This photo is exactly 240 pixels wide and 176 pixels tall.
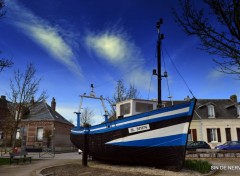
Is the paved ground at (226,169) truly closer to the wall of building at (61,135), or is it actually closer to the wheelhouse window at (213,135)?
the wheelhouse window at (213,135)

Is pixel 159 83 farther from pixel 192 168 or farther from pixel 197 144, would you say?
pixel 197 144

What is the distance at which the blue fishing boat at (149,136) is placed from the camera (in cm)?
1077

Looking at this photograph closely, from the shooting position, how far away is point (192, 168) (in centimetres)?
1178

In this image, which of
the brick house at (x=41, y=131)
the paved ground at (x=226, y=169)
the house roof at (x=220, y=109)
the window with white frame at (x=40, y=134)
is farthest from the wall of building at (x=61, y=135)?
the paved ground at (x=226, y=169)

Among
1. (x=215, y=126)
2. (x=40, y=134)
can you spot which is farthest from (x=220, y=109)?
(x=40, y=134)

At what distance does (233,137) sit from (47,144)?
87.8 feet

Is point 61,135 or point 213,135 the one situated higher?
point 61,135

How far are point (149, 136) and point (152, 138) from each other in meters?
0.17

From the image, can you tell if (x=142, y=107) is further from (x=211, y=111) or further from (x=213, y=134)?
(x=211, y=111)

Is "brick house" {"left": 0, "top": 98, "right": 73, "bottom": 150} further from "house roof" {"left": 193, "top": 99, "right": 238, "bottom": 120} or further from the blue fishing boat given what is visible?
the blue fishing boat

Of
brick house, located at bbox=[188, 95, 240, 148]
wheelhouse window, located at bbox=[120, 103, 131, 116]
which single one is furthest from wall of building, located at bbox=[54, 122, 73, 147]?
wheelhouse window, located at bbox=[120, 103, 131, 116]

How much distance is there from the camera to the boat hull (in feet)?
35.3

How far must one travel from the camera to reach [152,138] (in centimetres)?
1127

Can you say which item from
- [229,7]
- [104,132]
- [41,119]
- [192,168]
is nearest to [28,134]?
[41,119]
